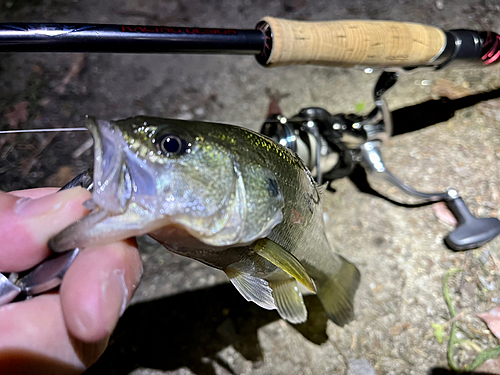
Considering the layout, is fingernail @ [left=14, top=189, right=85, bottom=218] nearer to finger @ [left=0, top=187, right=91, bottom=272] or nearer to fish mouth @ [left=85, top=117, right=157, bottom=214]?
finger @ [left=0, top=187, right=91, bottom=272]

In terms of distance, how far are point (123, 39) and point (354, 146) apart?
1.17 m

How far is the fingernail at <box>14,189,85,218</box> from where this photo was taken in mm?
→ 864

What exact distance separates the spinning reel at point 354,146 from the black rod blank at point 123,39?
397mm

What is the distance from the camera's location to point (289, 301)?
1.16 meters

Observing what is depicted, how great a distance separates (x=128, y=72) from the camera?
244 centimetres

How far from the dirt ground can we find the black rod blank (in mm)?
1016

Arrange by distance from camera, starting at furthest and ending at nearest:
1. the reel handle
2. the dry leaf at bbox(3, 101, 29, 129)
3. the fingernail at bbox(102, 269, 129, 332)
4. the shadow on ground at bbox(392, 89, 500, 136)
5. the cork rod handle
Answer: the dry leaf at bbox(3, 101, 29, 129) → the shadow on ground at bbox(392, 89, 500, 136) → the reel handle → the cork rod handle → the fingernail at bbox(102, 269, 129, 332)

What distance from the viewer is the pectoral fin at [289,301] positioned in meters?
1.10

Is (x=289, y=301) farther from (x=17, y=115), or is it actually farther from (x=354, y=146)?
(x=17, y=115)

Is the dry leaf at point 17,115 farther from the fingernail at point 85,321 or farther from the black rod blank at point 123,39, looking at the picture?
the fingernail at point 85,321

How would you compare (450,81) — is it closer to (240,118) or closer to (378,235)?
(378,235)

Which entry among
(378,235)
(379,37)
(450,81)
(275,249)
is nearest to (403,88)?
(450,81)

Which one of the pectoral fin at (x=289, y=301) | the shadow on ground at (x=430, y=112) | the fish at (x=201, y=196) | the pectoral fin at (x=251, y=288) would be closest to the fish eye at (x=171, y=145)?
the fish at (x=201, y=196)

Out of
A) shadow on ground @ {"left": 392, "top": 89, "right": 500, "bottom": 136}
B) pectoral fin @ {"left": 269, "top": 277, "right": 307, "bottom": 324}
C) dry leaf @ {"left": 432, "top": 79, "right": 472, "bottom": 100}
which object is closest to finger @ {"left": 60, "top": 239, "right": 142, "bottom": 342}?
pectoral fin @ {"left": 269, "top": 277, "right": 307, "bottom": 324}
